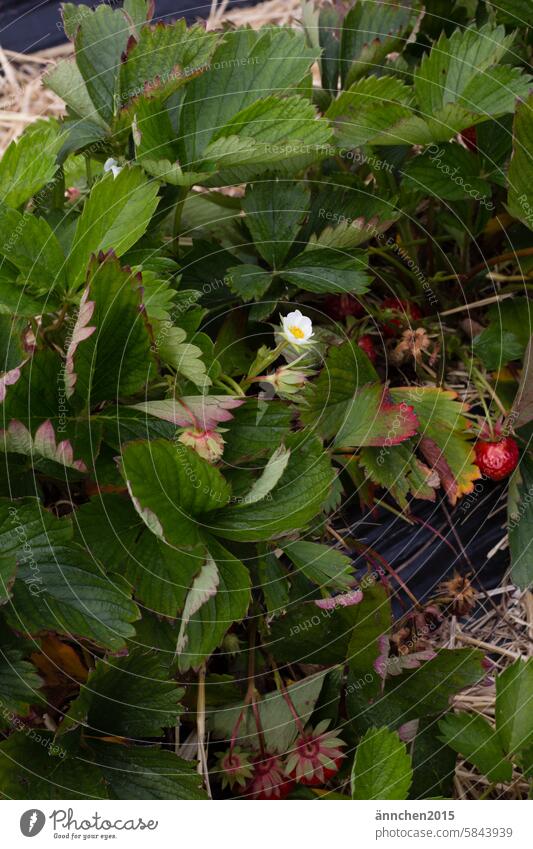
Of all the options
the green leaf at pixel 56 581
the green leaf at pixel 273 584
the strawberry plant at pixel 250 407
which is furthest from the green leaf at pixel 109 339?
the green leaf at pixel 273 584

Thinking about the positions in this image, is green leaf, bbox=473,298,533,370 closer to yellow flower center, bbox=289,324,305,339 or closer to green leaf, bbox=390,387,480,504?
green leaf, bbox=390,387,480,504

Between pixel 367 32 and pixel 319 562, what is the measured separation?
61 centimetres

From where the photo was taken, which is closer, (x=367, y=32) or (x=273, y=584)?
(x=273, y=584)

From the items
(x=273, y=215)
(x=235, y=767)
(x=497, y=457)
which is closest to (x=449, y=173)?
(x=273, y=215)

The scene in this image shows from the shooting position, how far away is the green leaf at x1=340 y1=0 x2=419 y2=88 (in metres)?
0.93

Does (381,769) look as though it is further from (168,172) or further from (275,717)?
(168,172)

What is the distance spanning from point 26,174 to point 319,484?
381 mm

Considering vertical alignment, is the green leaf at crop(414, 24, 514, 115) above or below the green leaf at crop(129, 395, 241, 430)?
above

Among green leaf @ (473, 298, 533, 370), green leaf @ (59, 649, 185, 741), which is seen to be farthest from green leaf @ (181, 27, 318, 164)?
green leaf @ (59, 649, 185, 741)

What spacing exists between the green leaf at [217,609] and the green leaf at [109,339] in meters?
0.16

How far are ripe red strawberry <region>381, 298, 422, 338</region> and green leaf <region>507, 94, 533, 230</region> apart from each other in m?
0.17

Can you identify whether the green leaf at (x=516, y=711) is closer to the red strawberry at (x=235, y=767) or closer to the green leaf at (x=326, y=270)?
the red strawberry at (x=235, y=767)

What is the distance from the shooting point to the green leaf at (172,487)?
622mm

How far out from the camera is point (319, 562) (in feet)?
2.56
